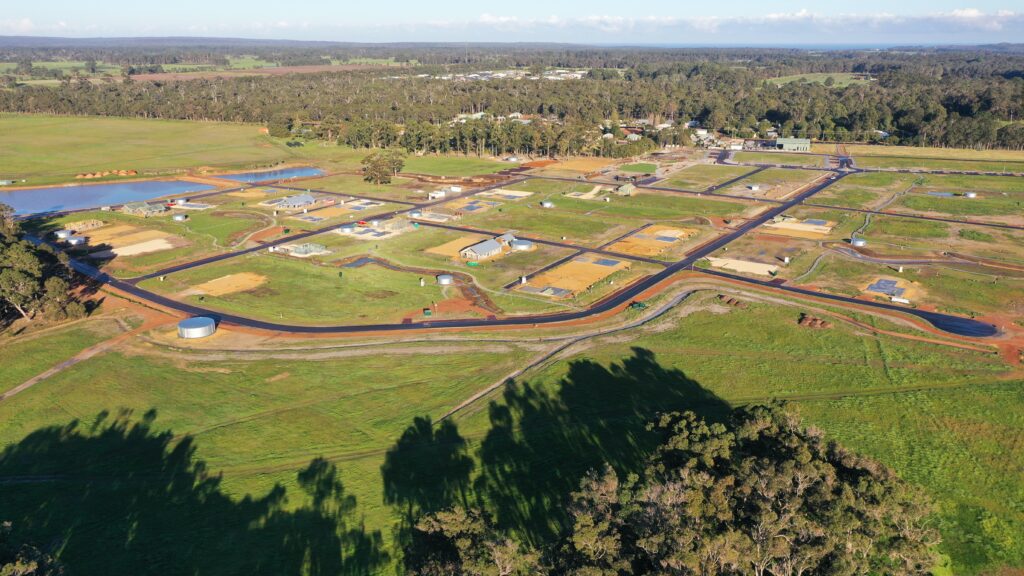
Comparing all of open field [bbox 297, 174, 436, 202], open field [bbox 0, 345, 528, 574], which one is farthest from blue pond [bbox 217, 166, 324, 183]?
open field [bbox 0, 345, 528, 574]

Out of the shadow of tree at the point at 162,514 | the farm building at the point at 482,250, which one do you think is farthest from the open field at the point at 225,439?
the farm building at the point at 482,250

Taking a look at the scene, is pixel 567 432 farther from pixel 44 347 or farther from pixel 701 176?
pixel 701 176

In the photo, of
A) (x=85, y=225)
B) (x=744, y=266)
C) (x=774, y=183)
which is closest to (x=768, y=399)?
(x=744, y=266)

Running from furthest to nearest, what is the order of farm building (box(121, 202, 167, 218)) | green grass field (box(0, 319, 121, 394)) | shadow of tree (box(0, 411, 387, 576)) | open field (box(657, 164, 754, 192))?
open field (box(657, 164, 754, 192)) < farm building (box(121, 202, 167, 218)) < green grass field (box(0, 319, 121, 394)) < shadow of tree (box(0, 411, 387, 576))

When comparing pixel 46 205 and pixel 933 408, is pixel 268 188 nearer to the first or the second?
pixel 46 205

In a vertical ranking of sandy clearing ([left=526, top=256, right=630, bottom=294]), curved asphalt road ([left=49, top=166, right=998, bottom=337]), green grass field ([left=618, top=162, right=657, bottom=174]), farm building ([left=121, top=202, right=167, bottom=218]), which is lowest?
curved asphalt road ([left=49, top=166, right=998, bottom=337])

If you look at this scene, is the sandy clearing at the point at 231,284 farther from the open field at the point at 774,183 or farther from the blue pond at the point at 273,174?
the open field at the point at 774,183

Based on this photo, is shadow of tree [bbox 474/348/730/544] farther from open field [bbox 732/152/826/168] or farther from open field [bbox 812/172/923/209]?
open field [bbox 732/152/826/168]
